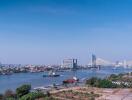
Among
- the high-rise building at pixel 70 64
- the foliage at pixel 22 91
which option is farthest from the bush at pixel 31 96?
the high-rise building at pixel 70 64

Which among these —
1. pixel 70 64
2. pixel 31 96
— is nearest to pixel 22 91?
pixel 31 96

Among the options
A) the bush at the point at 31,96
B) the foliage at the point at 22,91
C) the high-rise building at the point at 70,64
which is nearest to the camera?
the bush at the point at 31,96

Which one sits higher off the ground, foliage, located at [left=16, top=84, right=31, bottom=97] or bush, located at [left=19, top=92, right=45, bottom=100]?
foliage, located at [left=16, top=84, right=31, bottom=97]

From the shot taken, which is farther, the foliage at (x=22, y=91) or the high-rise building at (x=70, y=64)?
the high-rise building at (x=70, y=64)

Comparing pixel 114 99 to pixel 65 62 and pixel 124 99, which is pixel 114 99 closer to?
pixel 124 99

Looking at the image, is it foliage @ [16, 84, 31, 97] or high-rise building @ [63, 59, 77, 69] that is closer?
foliage @ [16, 84, 31, 97]

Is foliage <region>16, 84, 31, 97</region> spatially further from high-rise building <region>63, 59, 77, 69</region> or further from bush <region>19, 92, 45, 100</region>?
high-rise building <region>63, 59, 77, 69</region>

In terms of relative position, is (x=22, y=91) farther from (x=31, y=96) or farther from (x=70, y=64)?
(x=70, y=64)

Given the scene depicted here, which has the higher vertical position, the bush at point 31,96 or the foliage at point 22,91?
the foliage at point 22,91

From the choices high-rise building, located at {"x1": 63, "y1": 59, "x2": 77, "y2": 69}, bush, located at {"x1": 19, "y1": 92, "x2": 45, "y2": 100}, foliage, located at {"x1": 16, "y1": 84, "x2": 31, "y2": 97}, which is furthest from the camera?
high-rise building, located at {"x1": 63, "y1": 59, "x2": 77, "y2": 69}

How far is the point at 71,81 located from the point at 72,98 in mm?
17203

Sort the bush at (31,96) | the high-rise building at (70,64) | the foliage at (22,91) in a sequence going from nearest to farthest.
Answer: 1. the bush at (31,96)
2. the foliage at (22,91)
3. the high-rise building at (70,64)

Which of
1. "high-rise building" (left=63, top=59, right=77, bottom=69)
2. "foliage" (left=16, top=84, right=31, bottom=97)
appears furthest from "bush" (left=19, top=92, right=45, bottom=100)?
"high-rise building" (left=63, top=59, right=77, bottom=69)

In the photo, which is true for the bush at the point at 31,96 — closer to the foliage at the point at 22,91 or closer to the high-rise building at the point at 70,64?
the foliage at the point at 22,91
